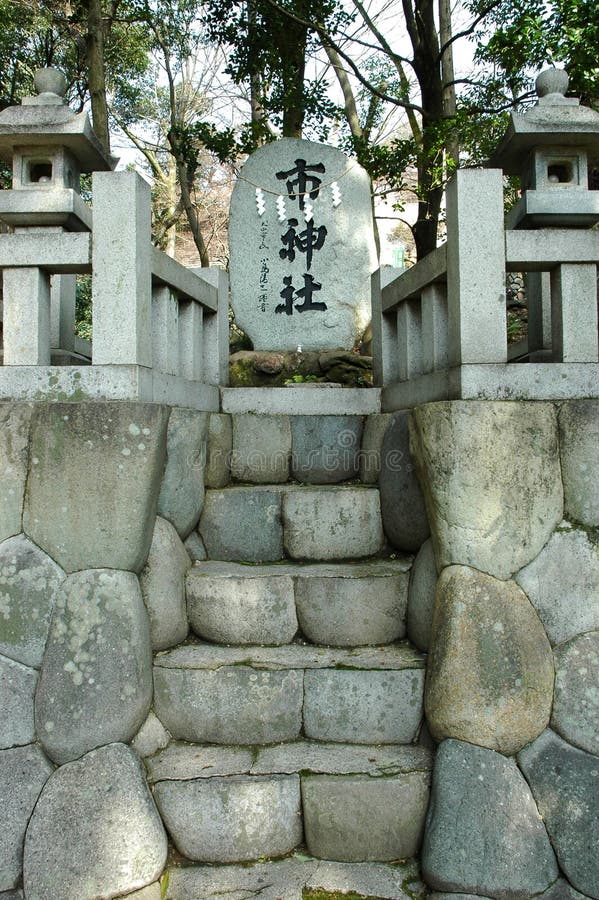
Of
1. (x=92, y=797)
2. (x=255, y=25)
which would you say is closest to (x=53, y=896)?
(x=92, y=797)

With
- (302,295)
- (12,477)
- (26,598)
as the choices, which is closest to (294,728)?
(26,598)

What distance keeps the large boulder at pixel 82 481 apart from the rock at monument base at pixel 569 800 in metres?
1.89

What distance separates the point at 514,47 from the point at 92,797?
7.12m

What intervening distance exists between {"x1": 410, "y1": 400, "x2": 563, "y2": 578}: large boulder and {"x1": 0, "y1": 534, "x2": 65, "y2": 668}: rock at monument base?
5.61 ft

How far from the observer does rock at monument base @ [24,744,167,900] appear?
2457 millimetres

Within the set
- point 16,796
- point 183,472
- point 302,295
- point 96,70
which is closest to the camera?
point 16,796

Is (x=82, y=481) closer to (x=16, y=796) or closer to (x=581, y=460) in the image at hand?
(x=16, y=796)

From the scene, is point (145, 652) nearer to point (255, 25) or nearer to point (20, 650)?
point (20, 650)

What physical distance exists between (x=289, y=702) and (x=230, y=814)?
50 cm

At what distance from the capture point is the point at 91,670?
105 inches

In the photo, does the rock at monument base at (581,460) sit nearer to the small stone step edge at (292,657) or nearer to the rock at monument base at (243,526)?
the small stone step edge at (292,657)

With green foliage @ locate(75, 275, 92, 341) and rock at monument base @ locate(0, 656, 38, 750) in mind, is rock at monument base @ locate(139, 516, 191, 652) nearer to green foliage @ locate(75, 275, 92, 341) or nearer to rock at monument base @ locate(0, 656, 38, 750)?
rock at monument base @ locate(0, 656, 38, 750)

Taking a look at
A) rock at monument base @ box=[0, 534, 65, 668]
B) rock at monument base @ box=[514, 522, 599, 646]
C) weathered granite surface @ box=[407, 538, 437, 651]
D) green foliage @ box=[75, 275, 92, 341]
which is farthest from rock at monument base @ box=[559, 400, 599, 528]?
green foliage @ box=[75, 275, 92, 341]

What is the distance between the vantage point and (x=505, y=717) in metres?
2.60
